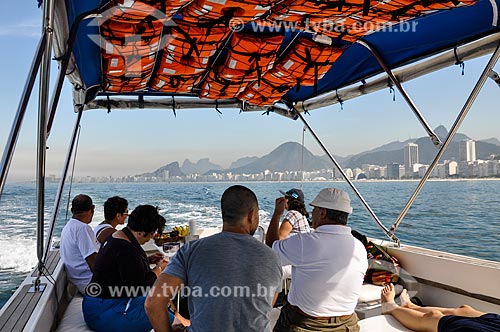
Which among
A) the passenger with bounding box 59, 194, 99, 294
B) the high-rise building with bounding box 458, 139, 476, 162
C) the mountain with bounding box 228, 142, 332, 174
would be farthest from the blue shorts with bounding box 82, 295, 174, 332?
the high-rise building with bounding box 458, 139, 476, 162

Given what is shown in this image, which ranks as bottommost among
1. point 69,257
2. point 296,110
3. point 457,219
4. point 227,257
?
point 457,219

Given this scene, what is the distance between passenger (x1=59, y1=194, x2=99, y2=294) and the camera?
250 centimetres

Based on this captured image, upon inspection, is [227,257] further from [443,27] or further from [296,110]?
[296,110]

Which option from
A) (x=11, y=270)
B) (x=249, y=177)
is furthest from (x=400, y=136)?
(x=11, y=270)

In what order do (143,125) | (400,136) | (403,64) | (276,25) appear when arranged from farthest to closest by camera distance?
1. (400,136)
2. (143,125)
3. (403,64)
4. (276,25)

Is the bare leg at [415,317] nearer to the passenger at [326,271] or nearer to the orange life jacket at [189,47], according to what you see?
the passenger at [326,271]

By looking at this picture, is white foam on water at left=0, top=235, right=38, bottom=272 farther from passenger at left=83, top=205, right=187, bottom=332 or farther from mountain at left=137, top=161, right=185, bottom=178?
mountain at left=137, top=161, right=185, bottom=178

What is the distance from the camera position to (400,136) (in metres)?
64.9

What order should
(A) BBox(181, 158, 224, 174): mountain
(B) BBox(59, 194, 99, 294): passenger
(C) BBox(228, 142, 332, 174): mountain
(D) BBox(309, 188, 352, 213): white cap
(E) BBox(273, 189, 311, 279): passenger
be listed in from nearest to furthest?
(D) BBox(309, 188, 352, 213): white cap, (B) BBox(59, 194, 99, 294): passenger, (E) BBox(273, 189, 311, 279): passenger, (C) BBox(228, 142, 332, 174): mountain, (A) BBox(181, 158, 224, 174): mountain

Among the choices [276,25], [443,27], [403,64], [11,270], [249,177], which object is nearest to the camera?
[276,25]

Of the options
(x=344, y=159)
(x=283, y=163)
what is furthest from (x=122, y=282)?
(x=283, y=163)

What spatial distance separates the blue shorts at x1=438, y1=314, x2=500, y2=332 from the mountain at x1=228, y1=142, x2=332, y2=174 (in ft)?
155

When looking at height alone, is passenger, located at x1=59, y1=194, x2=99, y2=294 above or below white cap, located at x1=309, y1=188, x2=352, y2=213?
below

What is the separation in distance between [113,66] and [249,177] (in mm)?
55689
